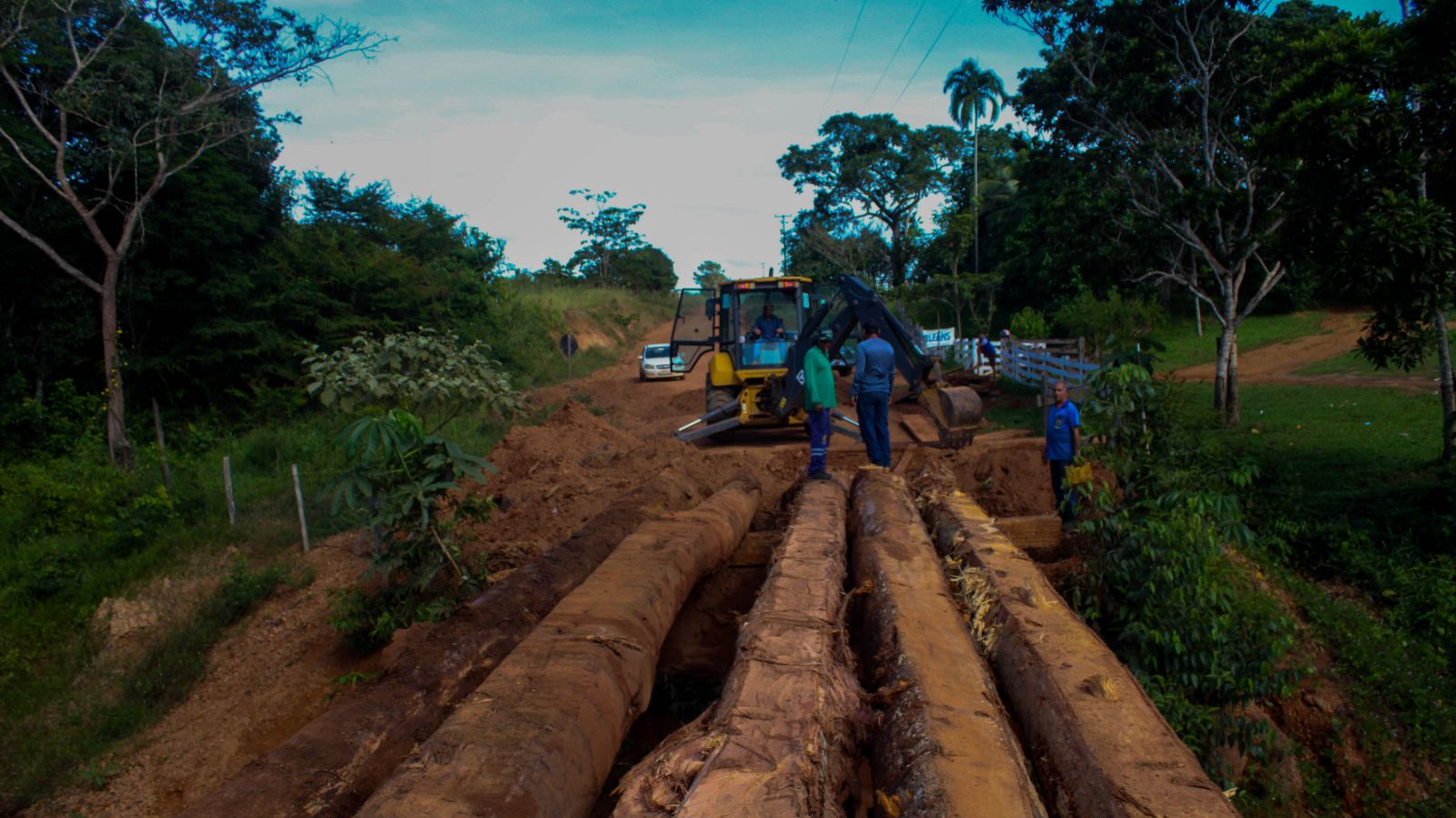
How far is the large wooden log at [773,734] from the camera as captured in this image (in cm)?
240

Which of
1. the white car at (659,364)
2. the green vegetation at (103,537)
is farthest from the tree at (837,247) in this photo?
the green vegetation at (103,537)

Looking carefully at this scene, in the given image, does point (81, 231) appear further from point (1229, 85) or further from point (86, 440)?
point (1229, 85)

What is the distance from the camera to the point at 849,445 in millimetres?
12719

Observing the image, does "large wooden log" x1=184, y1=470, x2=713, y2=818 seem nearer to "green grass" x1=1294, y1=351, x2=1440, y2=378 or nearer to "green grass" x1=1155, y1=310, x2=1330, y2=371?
"green grass" x1=1294, y1=351, x2=1440, y2=378

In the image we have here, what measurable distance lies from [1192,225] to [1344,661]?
8.90 metres

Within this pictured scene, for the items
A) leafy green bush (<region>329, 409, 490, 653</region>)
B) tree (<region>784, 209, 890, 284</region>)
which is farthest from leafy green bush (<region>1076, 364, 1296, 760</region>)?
tree (<region>784, 209, 890, 284</region>)

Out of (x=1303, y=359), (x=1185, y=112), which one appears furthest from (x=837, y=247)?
(x=1185, y=112)

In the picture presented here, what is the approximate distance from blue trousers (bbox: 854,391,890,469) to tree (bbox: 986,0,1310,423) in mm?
7636

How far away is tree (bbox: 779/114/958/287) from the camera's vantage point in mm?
41531

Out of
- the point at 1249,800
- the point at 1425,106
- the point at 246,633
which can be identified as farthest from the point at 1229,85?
the point at 246,633

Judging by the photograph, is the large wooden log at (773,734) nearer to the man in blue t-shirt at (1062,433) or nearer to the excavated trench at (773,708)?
the excavated trench at (773,708)

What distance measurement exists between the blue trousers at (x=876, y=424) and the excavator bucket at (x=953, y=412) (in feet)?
6.31

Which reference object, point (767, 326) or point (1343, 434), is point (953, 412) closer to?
point (767, 326)

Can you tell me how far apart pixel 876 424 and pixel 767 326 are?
556cm
